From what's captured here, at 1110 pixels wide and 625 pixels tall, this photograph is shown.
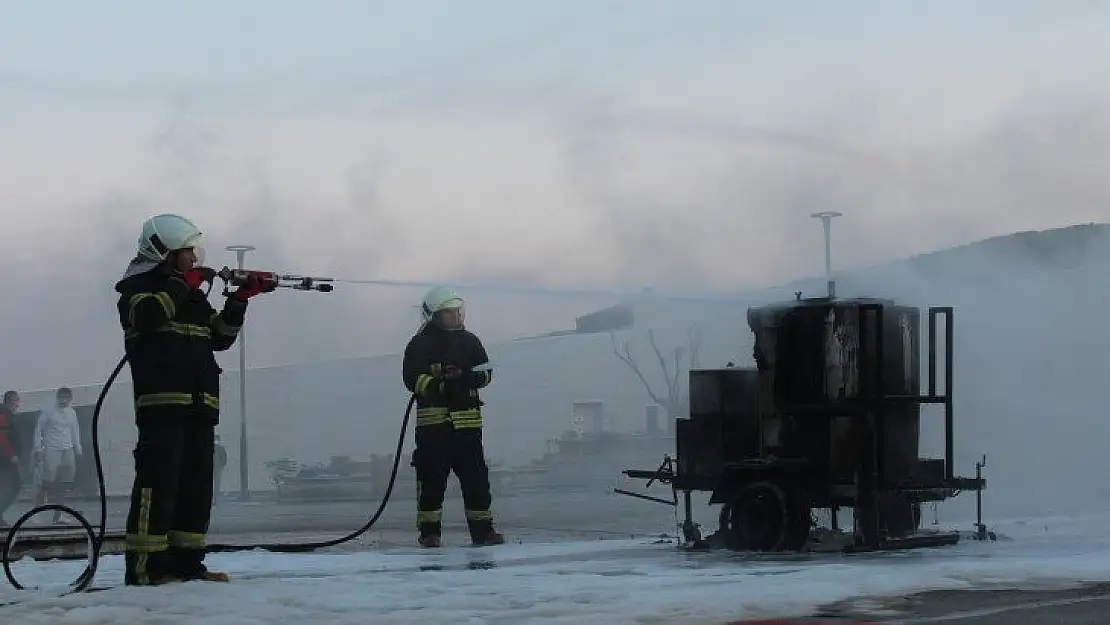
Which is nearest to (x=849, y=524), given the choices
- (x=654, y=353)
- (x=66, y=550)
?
(x=66, y=550)

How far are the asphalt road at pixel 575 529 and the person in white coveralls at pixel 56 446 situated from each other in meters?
1.03

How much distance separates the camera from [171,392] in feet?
31.4

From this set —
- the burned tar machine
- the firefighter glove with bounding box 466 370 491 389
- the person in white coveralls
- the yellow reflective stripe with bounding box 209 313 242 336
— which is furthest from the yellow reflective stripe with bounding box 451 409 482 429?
the person in white coveralls

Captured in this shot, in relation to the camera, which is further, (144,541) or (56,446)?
(56,446)

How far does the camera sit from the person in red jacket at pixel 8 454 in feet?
68.3

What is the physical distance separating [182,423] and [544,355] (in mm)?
4760

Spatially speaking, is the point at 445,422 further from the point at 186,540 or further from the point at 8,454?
the point at 8,454

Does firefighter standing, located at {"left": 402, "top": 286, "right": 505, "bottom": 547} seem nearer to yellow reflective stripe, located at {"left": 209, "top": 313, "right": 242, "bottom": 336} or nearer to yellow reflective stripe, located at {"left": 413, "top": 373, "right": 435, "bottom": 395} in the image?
yellow reflective stripe, located at {"left": 413, "top": 373, "right": 435, "bottom": 395}

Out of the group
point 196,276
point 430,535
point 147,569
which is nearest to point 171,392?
point 196,276

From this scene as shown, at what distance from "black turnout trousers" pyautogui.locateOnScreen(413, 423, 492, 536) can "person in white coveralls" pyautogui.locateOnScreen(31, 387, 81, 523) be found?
869 centimetres

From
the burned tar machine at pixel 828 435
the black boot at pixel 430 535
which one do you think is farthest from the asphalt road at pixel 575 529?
the burned tar machine at pixel 828 435

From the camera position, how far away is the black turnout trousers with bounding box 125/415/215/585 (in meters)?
9.50

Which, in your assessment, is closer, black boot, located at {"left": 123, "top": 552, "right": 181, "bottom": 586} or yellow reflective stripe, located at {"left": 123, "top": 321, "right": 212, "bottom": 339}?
black boot, located at {"left": 123, "top": 552, "right": 181, "bottom": 586}

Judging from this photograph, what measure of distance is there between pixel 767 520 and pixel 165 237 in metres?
4.44
